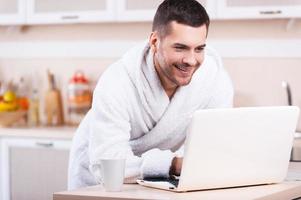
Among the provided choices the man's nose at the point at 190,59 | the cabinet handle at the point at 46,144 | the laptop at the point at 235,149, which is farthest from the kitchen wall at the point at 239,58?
the laptop at the point at 235,149

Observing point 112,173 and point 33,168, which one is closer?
point 112,173

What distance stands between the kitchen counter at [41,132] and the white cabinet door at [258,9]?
3.74 feet

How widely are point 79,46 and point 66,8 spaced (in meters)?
0.38

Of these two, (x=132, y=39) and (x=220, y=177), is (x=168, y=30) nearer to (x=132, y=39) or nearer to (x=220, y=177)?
(x=220, y=177)

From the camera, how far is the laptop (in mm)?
2180

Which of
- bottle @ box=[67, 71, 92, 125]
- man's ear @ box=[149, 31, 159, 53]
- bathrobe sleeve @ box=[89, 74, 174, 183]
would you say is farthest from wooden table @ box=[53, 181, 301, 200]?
bottle @ box=[67, 71, 92, 125]

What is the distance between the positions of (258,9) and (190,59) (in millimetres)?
1781

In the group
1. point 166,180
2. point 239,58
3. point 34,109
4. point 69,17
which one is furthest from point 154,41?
point 34,109

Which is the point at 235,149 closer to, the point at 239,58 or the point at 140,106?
the point at 140,106

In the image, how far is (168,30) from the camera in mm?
2605

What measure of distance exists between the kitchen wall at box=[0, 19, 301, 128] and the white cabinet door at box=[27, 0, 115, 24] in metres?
0.30

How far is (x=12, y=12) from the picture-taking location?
15.9 ft

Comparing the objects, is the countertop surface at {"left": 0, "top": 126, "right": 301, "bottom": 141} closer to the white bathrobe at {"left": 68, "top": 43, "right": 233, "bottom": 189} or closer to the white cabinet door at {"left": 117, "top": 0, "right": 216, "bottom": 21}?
the white cabinet door at {"left": 117, "top": 0, "right": 216, "bottom": 21}

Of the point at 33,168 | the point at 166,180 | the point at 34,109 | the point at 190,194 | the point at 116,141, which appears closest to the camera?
the point at 190,194
